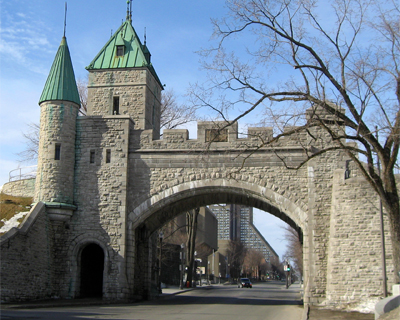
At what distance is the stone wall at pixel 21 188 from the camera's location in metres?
25.6

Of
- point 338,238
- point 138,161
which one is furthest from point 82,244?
point 338,238

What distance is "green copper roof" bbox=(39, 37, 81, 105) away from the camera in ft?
71.6

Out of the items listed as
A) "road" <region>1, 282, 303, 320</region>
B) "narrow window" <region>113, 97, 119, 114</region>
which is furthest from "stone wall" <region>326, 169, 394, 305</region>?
"narrow window" <region>113, 97, 119, 114</region>

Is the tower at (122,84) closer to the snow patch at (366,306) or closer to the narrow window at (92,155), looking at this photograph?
the narrow window at (92,155)

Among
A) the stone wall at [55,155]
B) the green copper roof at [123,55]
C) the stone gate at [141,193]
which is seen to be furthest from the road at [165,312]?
the green copper roof at [123,55]

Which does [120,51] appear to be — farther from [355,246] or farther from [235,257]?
[235,257]

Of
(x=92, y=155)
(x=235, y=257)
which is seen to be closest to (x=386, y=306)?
(x=92, y=155)

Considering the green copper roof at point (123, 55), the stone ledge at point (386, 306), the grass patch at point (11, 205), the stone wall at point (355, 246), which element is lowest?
the stone ledge at point (386, 306)

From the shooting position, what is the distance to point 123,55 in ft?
82.8

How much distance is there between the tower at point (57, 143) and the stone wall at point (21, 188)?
4.39 m

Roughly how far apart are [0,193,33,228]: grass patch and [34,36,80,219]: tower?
1257mm

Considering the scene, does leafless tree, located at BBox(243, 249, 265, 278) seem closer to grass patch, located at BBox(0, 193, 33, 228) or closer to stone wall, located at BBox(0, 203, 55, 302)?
grass patch, located at BBox(0, 193, 33, 228)

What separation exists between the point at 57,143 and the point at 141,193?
4.10m

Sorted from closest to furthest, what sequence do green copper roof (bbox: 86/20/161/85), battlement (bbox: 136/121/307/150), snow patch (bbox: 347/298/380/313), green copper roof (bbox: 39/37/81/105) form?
snow patch (bbox: 347/298/380/313) < battlement (bbox: 136/121/307/150) < green copper roof (bbox: 39/37/81/105) < green copper roof (bbox: 86/20/161/85)
